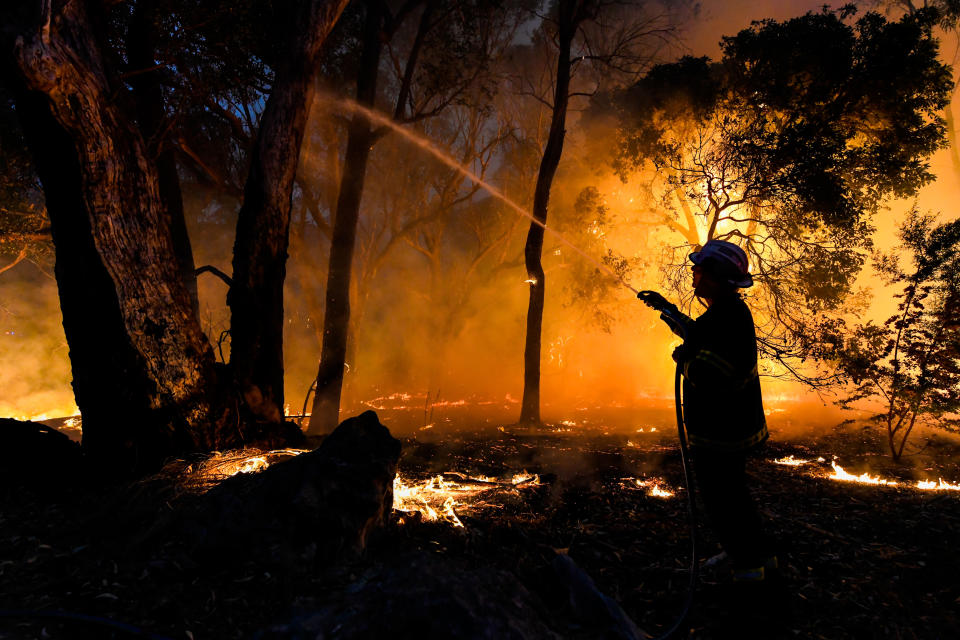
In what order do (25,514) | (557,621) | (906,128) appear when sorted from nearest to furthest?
(557,621) < (25,514) < (906,128)

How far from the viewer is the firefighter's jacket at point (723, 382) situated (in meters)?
3.14

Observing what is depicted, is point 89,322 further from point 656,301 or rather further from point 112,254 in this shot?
point 656,301

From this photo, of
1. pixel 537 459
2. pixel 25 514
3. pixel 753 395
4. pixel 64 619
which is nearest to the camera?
pixel 64 619

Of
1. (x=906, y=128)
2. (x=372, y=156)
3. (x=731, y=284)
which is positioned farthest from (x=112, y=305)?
(x=372, y=156)

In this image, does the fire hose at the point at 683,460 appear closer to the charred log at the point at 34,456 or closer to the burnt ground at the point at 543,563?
the burnt ground at the point at 543,563

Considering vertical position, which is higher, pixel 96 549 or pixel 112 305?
pixel 112 305

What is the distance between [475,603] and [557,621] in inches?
25.1

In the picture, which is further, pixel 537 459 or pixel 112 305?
pixel 537 459

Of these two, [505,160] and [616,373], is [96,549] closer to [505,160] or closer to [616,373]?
[505,160]

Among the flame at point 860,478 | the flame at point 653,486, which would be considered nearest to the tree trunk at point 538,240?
the flame at point 653,486

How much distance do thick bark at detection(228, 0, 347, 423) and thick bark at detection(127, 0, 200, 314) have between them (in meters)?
2.30

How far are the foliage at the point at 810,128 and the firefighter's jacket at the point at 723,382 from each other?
854 cm

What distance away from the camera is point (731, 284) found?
3.37 m

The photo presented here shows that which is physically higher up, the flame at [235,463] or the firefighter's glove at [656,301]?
the firefighter's glove at [656,301]
